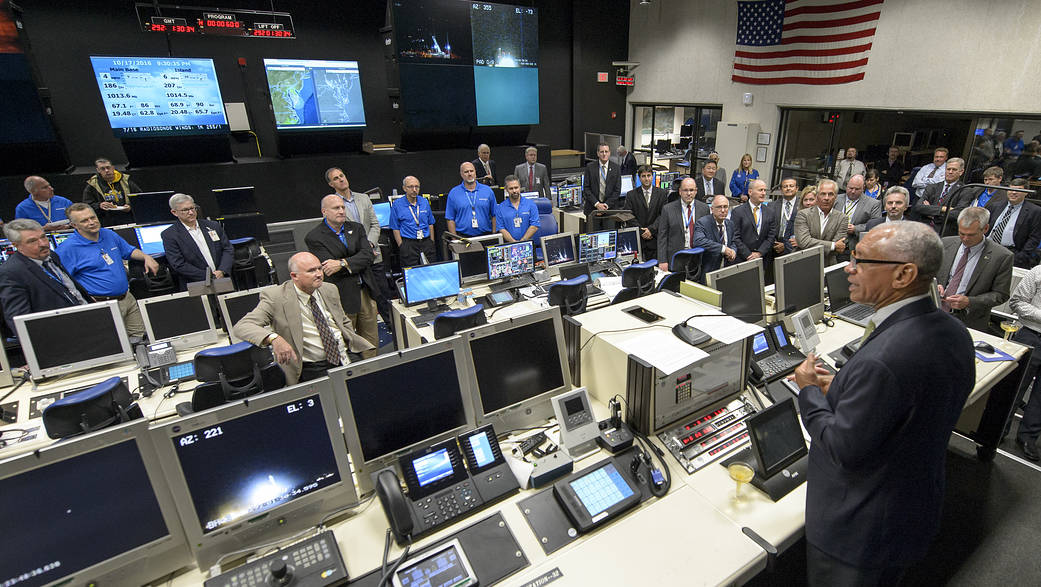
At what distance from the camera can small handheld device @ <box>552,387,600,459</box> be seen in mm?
2125

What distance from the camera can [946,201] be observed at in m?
5.74

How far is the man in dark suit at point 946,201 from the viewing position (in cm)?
536

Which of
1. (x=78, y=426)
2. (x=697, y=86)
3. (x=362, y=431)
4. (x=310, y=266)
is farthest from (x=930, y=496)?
(x=697, y=86)

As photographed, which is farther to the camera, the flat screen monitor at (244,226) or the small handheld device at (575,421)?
the flat screen monitor at (244,226)

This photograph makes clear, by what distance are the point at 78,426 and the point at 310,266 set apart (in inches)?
54.9

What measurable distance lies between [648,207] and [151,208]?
6289mm

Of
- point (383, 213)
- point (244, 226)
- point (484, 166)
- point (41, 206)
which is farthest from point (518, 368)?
point (41, 206)

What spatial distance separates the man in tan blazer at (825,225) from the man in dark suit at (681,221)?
3.22 ft

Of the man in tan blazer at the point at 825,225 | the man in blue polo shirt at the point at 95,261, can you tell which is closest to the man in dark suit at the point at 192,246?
the man in blue polo shirt at the point at 95,261

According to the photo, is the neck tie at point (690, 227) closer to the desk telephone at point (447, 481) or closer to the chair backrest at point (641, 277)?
the chair backrest at point (641, 277)

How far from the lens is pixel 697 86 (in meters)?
10.4

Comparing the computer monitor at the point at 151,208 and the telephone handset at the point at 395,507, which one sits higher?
the computer monitor at the point at 151,208

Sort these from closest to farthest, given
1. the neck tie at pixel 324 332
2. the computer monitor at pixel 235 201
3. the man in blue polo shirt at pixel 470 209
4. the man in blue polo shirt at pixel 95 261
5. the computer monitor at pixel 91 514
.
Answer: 1. the computer monitor at pixel 91 514
2. the neck tie at pixel 324 332
3. the man in blue polo shirt at pixel 95 261
4. the man in blue polo shirt at pixel 470 209
5. the computer monitor at pixel 235 201

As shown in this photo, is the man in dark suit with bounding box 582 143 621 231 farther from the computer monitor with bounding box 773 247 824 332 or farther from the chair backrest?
the computer monitor with bounding box 773 247 824 332
